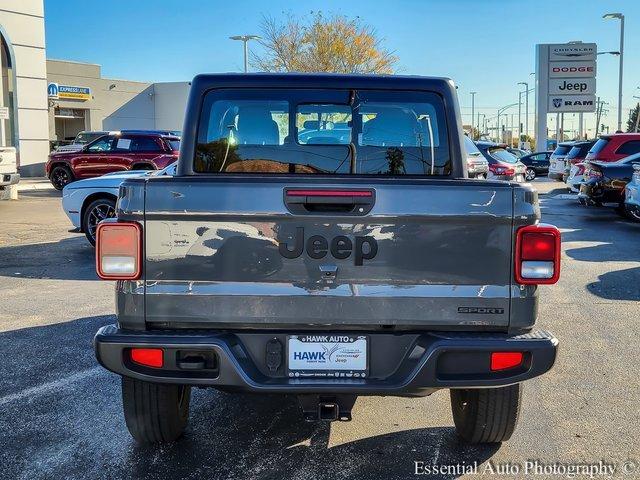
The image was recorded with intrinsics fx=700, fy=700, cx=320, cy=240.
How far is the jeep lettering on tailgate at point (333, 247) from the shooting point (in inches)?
119

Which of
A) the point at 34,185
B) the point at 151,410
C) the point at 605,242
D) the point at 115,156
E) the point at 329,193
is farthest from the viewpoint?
the point at 34,185

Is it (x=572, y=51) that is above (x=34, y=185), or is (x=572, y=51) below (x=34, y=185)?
above

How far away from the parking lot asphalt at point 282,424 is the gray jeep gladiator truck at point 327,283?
0.69 m

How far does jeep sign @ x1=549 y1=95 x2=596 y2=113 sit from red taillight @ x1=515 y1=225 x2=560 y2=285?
41.6 metres

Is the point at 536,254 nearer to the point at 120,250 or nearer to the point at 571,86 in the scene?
the point at 120,250

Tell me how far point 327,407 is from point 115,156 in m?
18.3

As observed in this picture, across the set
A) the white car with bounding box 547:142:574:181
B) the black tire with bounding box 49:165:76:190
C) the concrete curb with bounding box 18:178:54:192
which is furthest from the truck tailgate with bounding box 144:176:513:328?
the white car with bounding box 547:142:574:181

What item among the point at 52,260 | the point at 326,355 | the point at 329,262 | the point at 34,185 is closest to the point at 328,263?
the point at 329,262

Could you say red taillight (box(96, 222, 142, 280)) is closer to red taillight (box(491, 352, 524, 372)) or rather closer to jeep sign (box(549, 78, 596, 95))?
red taillight (box(491, 352, 524, 372))

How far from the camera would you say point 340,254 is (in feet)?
10.00

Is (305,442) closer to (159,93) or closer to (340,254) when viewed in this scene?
(340,254)

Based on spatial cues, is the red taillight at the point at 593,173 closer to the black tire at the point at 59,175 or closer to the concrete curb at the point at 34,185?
the black tire at the point at 59,175

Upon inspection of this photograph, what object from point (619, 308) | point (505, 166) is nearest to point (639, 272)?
point (619, 308)

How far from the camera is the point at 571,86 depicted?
138 feet
